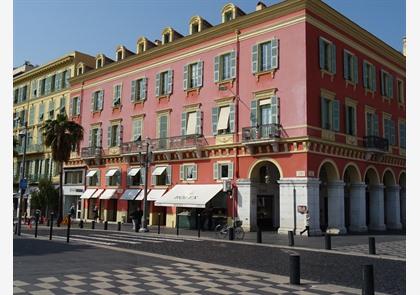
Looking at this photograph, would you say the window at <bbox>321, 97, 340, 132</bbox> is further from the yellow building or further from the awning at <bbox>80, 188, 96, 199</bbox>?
the yellow building

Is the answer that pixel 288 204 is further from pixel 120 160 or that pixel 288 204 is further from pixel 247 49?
pixel 120 160

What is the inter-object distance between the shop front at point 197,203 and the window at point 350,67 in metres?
10.7

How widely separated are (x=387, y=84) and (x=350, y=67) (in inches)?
226

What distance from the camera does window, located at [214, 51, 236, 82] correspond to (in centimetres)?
2886

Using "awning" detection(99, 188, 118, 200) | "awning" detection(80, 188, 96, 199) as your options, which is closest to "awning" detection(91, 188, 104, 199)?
"awning" detection(80, 188, 96, 199)

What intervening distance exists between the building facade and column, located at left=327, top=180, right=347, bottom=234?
0.21ft

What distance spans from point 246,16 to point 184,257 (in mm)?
17663

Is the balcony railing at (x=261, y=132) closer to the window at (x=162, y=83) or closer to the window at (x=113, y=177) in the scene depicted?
the window at (x=162, y=83)

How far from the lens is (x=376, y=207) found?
30891 mm

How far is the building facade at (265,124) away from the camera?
25266mm

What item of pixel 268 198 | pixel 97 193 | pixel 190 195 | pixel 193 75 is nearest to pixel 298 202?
pixel 268 198

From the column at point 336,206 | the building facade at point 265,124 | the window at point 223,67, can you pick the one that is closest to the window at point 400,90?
the building facade at point 265,124

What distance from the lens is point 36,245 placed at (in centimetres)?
1769

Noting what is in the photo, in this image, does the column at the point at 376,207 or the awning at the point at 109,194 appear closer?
the column at the point at 376,207
